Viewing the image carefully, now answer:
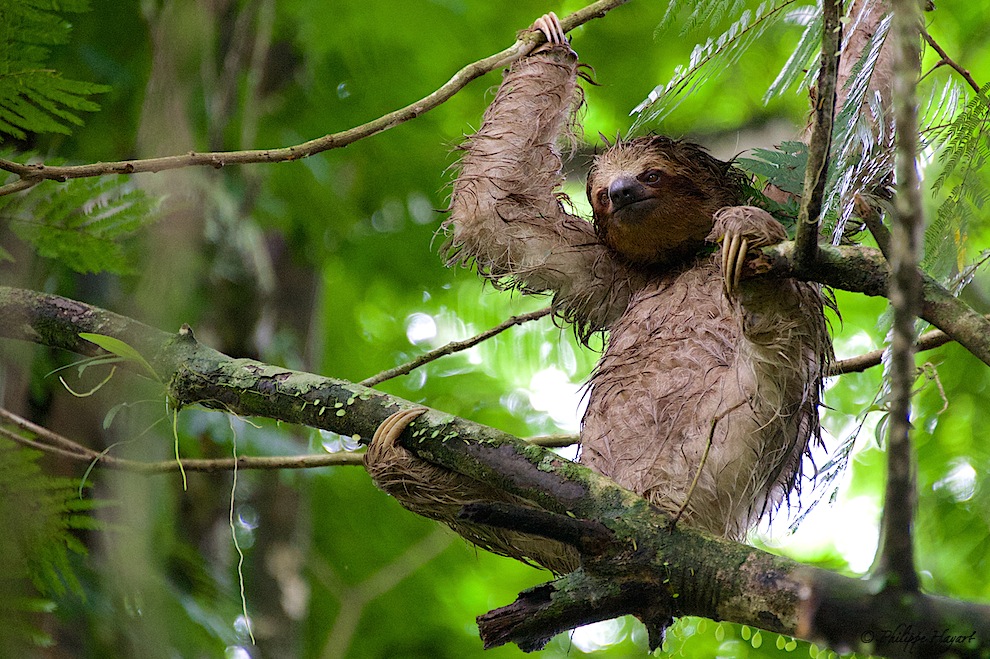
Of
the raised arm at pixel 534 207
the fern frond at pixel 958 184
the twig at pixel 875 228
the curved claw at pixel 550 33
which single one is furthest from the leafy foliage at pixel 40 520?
the curved claw at pixel 550 33

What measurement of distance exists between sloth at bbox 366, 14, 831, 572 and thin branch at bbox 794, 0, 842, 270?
36cm

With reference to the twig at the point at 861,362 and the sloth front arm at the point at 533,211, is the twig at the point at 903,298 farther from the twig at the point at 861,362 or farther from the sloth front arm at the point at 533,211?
the sloth front arm at the point at 533,211

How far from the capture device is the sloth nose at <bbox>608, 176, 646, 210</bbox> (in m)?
3.31

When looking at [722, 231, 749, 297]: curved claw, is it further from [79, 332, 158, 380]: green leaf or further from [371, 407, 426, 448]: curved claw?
[79, 332, 158, 380]: green leaf

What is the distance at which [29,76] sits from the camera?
2754 millimetres

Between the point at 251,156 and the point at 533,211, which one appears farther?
the point at 533,211

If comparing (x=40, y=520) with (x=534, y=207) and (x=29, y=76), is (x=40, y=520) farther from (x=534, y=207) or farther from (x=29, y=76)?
(x=534, y=207)

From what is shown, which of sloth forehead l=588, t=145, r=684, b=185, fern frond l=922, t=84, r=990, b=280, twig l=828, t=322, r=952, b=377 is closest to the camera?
fern frond l=922, t=84, r=990, b=280

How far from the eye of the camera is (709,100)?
6.36 m

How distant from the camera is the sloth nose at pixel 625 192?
3.31m

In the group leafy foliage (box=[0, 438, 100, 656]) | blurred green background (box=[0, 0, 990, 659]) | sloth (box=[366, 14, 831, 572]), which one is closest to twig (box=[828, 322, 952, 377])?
sloth (box=[366, 14, 831, 572])

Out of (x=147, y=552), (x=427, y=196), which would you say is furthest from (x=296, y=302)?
(x=147, y=552)

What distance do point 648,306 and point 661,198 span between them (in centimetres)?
37

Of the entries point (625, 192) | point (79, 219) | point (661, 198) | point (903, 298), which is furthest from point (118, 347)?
point (903, 298)
